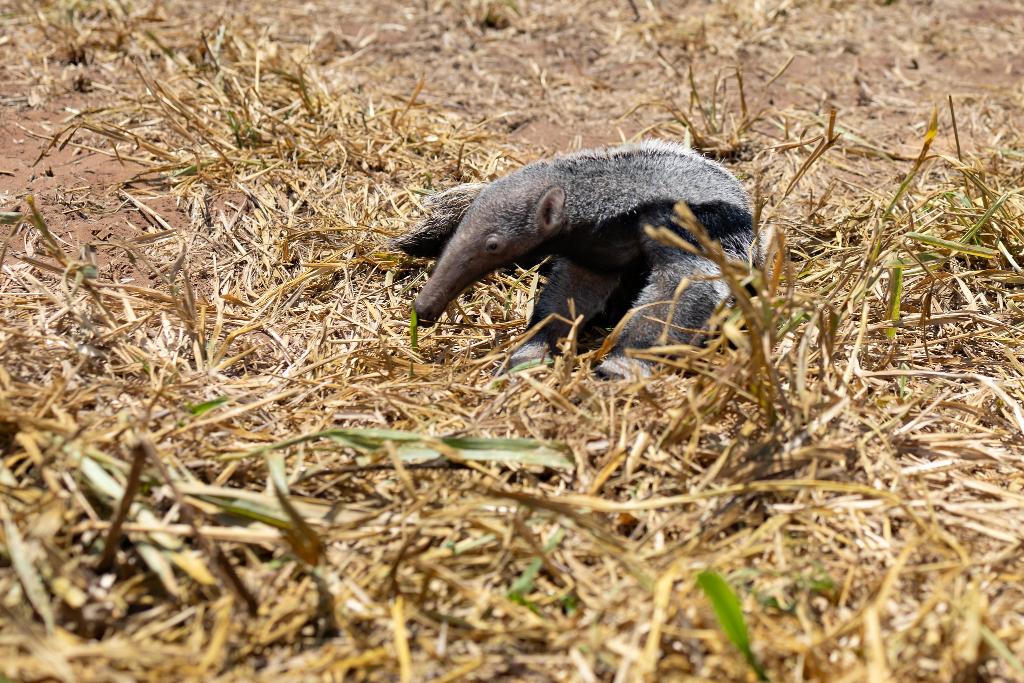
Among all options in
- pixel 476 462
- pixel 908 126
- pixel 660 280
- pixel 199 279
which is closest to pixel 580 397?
pixel 476 462

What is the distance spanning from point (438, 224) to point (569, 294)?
667mm

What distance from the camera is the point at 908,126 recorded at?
542cm

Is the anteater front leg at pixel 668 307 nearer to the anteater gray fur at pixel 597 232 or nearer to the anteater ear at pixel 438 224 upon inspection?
the anteater gray fur at pixel 597 232

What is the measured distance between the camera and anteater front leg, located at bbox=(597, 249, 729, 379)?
3.50m

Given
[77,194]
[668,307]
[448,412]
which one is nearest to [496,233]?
[668,307]

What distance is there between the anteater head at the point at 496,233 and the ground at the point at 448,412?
19cm

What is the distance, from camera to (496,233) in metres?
3.82

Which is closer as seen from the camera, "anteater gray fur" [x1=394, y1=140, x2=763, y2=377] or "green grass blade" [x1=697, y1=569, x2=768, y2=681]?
"green grass blade" [x1=697, y1=569, x2=768, y2=681]

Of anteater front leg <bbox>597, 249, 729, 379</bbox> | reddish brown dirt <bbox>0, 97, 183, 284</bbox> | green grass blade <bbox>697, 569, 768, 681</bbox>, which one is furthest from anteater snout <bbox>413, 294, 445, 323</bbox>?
green grass blade <bbox>697, 569, 768, 681</bbox>

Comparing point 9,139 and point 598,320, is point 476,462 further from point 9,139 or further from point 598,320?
point 9,139

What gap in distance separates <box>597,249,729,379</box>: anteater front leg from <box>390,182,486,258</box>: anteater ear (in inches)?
36.8

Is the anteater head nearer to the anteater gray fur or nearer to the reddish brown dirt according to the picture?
the anteater gray fur

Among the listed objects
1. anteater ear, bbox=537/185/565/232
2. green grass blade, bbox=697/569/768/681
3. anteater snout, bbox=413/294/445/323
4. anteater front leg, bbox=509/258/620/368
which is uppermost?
anteater ear, bbox=537/185/565/232

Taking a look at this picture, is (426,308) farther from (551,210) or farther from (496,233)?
(551,210)
